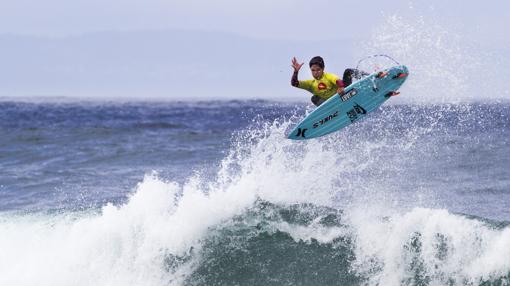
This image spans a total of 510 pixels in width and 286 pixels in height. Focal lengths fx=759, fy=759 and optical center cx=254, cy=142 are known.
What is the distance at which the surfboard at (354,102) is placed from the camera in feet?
41.1

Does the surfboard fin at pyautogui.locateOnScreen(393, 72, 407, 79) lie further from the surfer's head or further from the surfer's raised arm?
the surfer's raised arm

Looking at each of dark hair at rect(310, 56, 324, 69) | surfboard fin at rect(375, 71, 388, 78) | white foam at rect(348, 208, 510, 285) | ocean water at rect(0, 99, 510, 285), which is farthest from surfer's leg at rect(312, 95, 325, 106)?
white foam at rect(348, 208, 510, 285)

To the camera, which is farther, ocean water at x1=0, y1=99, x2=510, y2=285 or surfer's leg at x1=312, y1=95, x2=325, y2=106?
surfer's leg at x1=312, y1=95, x2=325, y2=106

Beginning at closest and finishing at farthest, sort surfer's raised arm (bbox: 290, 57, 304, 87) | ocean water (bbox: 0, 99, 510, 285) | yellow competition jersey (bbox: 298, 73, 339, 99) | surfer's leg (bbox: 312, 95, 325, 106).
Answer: ocean water (bbox: 0, 99, 510, 285)
surfer's raised arm (bbox: 290, 57, 304, 87)
yellow competition jersey (bbox: 298, 73, 339, 99)
surfer's leg (bbox: 312, 95, 325, 106)

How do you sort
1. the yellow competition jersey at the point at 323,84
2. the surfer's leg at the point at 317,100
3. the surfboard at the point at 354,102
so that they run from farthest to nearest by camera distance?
1. the surfer's leg at the point at 317,100
2. the surfboard at the point at 354,102
3. the yellow competition jersey at the point at 323,84

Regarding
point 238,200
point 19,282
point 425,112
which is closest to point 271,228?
point 238,200

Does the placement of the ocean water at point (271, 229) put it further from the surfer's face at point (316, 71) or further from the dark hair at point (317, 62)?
the dark hair at point (317, 62)

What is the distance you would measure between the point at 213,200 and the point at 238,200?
1.72 ft

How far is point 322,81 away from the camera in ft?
40.7

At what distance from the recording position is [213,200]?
42.5ft

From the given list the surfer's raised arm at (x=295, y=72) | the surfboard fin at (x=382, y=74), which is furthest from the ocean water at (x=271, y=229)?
the surfboard fin at (x=382, y=74)

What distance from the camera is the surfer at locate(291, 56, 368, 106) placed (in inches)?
476

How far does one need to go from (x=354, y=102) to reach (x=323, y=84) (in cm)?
64

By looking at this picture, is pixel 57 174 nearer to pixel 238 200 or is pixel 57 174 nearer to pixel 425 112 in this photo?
pixel 238 200
